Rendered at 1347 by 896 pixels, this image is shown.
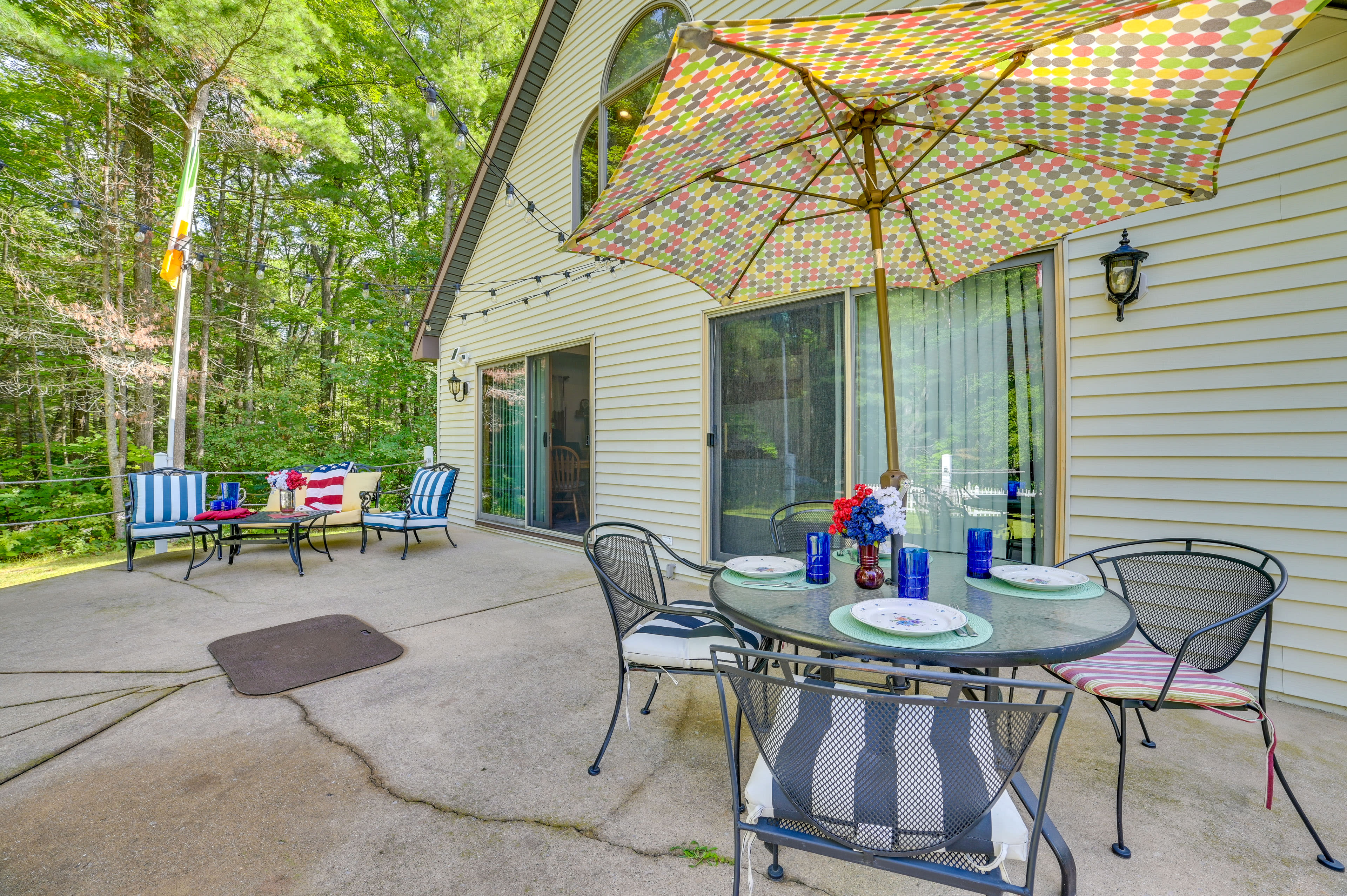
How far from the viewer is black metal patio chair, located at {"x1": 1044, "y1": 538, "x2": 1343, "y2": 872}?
1.55m

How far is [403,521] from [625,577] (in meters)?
4.36

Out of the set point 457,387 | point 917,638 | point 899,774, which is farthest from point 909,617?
point 457,387

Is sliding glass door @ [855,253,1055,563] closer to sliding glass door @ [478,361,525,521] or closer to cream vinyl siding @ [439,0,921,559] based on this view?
cream vinyl siding @ [439,0,921,559]

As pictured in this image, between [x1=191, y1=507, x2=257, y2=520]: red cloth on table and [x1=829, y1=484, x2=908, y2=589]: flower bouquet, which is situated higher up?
[x1=829, y1=484, x2=908, y2=589]: flower bouquet

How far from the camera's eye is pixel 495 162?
6938 mm

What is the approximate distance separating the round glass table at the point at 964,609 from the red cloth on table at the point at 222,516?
5.29 meters

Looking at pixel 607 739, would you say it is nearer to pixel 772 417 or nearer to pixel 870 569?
pixel 870 569

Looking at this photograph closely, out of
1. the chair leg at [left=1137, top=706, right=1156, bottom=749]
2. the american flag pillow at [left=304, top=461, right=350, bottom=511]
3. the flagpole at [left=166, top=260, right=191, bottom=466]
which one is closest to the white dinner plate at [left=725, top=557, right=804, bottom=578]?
the chair leg at [left=1137, top=706, right=1156, bottom=749]

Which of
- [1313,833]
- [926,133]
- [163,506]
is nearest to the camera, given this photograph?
[1313,833]

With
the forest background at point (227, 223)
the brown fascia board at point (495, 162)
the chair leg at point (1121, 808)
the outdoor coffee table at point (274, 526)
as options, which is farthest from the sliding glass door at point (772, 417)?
the brown fascia board at point (495, 162)

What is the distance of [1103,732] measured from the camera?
7.22 feet

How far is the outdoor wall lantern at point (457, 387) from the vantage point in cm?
779

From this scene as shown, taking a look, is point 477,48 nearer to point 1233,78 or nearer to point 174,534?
point 174,534

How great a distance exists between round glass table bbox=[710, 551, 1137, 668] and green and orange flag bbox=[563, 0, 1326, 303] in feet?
3.52
